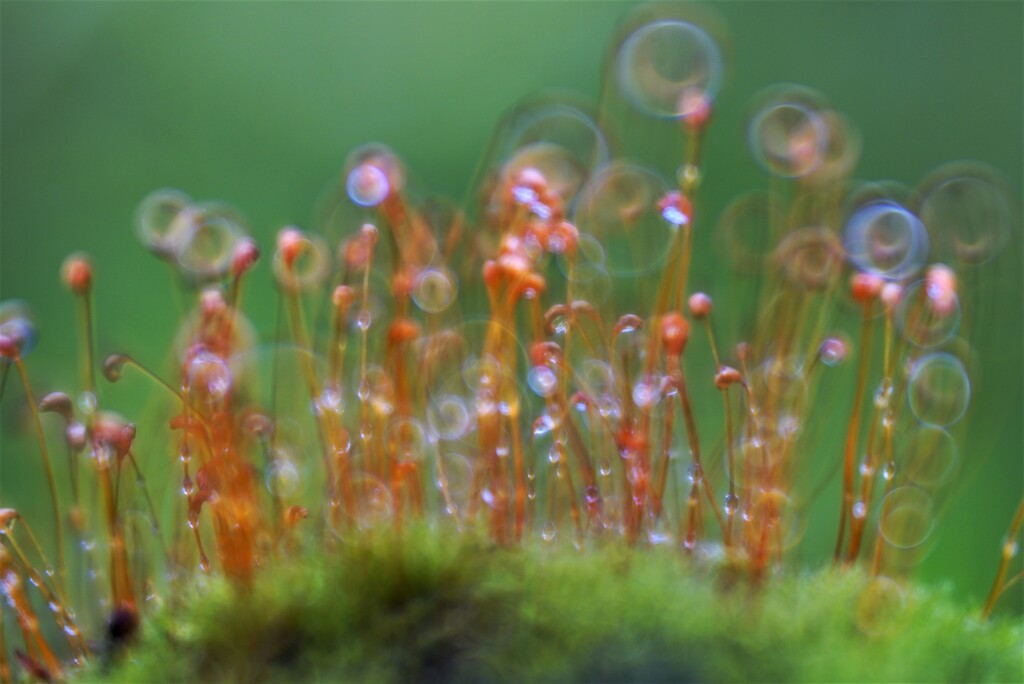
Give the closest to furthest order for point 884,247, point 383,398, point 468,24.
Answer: point 383,398, point 884,247, point 468,24

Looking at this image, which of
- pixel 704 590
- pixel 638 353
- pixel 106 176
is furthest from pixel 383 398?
pixel 106 176

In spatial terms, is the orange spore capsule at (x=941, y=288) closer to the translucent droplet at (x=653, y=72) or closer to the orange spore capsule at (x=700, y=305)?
the orange spore capsule at (x=700, y=305)

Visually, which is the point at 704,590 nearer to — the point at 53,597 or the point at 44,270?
the point at 53,597

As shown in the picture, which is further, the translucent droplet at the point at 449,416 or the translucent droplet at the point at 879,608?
the translucent droplet at the point at 449,416

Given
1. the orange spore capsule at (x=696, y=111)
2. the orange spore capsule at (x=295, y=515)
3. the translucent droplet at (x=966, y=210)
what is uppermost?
the orange spore capsule at (x=696, y=111)

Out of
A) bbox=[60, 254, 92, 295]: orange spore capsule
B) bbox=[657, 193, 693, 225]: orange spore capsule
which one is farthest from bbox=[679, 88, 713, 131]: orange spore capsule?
bbox=[60, 254, 92, 295]: orange spore capsule

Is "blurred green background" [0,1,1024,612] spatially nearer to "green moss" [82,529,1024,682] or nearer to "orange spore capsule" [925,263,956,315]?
"orange spore capsule" [925,263,956,315]

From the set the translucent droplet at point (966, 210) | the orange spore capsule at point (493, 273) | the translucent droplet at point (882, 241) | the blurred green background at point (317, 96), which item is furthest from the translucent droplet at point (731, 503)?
the blurred green background at point (317, 96)
